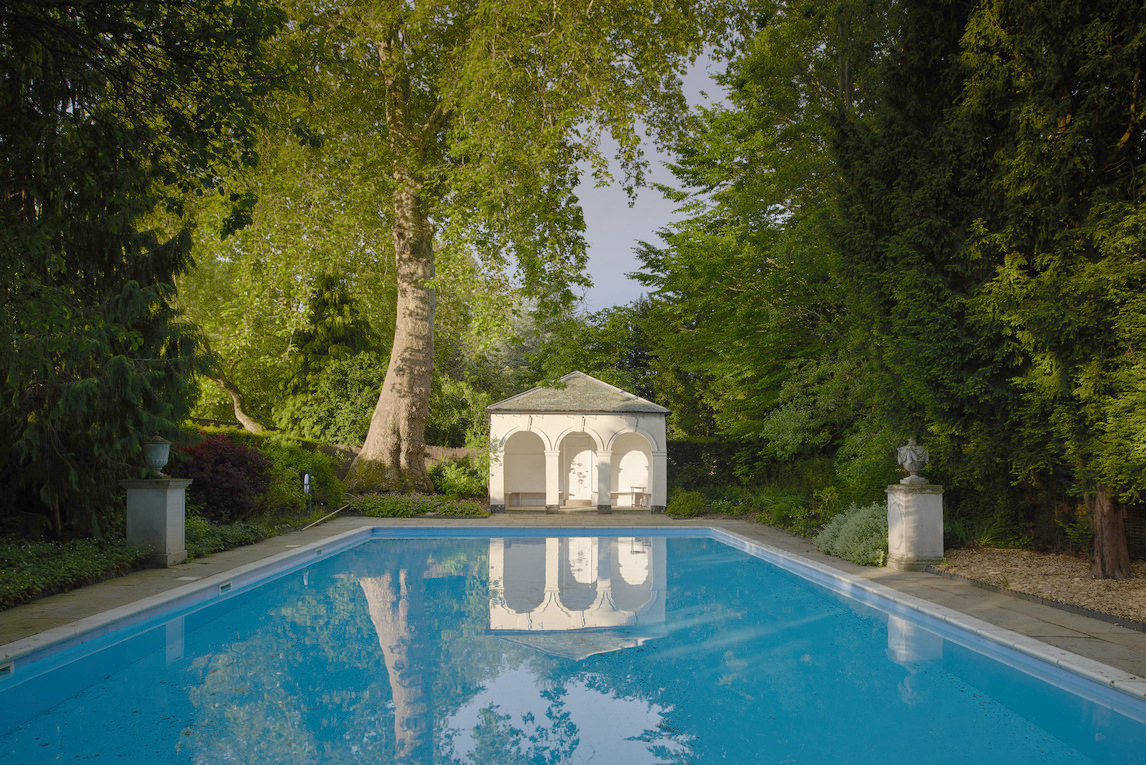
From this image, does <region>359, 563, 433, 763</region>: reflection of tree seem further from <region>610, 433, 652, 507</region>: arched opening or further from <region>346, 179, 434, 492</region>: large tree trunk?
<region>610, 433, 652, 507</region>: arched opening

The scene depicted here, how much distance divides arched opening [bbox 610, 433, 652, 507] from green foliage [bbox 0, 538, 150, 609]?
1493 centimetres

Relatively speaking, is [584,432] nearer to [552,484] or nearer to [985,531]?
[552,484]

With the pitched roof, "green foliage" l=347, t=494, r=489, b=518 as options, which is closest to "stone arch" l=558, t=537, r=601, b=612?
"green foliage" l=347, t=494, r=489, b=518

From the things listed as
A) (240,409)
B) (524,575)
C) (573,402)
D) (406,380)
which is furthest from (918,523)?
(240,409)

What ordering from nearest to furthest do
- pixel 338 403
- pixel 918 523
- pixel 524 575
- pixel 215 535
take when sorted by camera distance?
pixel 918 523 → pixel 524 575 → pixel 215 535 → pixel 338 403

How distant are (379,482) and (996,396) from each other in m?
14.9

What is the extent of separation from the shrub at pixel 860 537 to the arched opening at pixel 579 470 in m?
11.0

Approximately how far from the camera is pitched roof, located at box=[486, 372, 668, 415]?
749 inches

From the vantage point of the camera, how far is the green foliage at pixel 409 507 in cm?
1753

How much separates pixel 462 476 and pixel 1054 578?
15006 millimetres

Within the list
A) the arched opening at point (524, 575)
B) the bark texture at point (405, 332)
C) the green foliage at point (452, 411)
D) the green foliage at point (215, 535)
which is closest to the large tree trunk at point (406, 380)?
the bark texture at point (405, 332)

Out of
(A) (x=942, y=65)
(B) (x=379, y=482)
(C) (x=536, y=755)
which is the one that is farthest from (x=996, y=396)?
(B) (x=379, y=482)

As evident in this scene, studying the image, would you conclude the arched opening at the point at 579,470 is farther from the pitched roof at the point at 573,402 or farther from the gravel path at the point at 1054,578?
the gravel path at the point at 1054,578

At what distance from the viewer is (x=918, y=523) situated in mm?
9609
